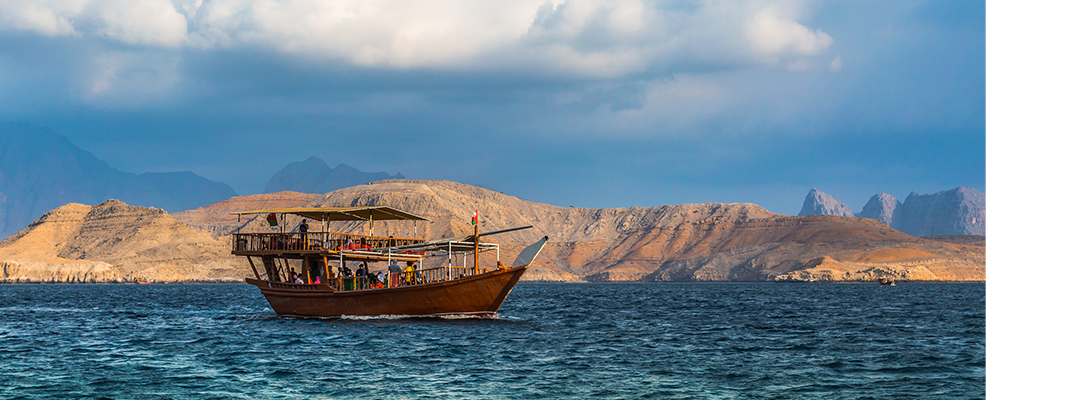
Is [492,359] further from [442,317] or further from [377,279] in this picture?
[377,279]

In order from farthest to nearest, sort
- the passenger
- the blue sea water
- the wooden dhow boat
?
the passenger, the wooden dhow boat, the blue sea water

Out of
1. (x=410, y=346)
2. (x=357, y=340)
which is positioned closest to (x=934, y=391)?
(x=410, y=346)

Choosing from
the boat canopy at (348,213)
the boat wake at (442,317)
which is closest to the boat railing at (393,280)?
the boat wake at (442,317)

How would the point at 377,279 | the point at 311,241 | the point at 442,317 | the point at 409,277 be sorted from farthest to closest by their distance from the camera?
1. the point at 311,241
2. the point at 377,279
3. the point at 442,317
4. the point at 409,277

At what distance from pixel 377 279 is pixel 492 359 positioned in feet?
57.5

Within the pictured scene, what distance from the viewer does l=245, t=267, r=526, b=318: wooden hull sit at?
4009 centimetres

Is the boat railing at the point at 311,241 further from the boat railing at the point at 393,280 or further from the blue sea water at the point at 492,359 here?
the blue sea water at the point at 492,359

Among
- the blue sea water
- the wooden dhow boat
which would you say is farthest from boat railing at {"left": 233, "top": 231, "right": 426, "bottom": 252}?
the blue sea water

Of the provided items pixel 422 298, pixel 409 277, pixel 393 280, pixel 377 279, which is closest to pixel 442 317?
pixel 422 298

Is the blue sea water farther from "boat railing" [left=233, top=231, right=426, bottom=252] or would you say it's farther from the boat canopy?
the boat canopy

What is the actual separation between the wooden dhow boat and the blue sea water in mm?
1162

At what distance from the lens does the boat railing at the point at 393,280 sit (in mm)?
40938

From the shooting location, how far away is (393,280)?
137ft

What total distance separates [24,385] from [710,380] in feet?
63.1
